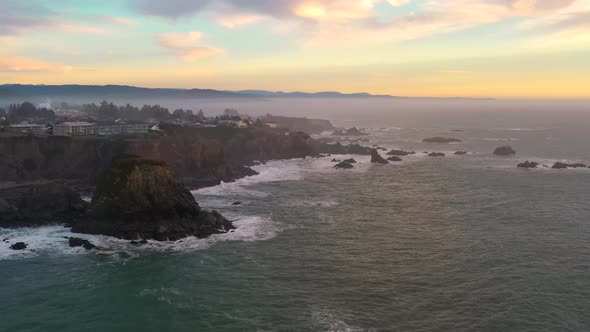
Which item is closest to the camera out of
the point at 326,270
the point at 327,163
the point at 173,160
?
the point at 326,270

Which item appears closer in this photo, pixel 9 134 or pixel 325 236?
pixel 325 236

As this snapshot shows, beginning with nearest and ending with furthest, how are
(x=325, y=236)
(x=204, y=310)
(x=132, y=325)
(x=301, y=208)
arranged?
(x=132, y=325)
(x=204, y=310)
(x=325, y=236)
(x=301, y=208)

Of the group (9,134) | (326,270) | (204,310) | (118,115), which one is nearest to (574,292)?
(326,270)

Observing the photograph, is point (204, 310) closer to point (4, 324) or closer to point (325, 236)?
point (4, 324)

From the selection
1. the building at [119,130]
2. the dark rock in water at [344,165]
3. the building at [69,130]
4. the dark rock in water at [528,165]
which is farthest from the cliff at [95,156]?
the dark rock in water at [528,165]

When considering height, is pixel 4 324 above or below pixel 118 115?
below

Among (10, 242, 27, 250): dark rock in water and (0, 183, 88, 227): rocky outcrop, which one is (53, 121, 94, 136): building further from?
(10, 242, 27, 250): dark rock in water

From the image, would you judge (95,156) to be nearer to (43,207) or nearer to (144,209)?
(43,207)
